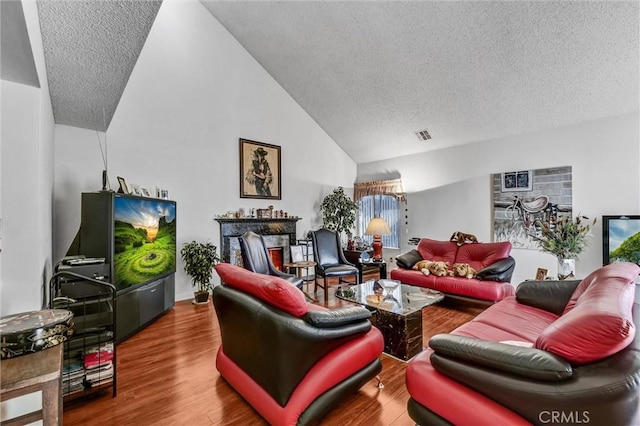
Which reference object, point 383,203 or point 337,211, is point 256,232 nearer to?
point 337,211

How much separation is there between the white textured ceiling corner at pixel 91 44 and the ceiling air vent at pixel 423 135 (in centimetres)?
474

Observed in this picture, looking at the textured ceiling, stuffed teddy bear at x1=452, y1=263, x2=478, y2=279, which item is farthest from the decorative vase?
the textured ceiling

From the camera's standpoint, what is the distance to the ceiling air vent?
543cm

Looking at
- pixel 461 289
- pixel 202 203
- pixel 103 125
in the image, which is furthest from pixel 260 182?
pixel 461 289

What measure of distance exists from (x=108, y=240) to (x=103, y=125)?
1.71 metres

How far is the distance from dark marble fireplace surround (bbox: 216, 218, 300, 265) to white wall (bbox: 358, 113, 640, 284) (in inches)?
103

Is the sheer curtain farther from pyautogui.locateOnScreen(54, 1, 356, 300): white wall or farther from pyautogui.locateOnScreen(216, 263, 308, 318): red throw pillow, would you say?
pyautogui.locateOnScreen(216, 263, 308, 318): red throw pillow

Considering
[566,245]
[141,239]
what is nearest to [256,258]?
[141,239]

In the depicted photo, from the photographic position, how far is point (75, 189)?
362 centimetres

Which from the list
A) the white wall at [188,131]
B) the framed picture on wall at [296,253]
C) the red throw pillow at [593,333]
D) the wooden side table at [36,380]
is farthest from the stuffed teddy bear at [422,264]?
the wooden side table at [36,380]

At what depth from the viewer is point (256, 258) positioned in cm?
388

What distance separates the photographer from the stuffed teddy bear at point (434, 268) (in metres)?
4.27

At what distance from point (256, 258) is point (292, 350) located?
95.6 inches

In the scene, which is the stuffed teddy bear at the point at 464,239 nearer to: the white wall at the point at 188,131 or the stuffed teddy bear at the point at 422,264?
→ the stuffed teddy bear at the point at 422,264
